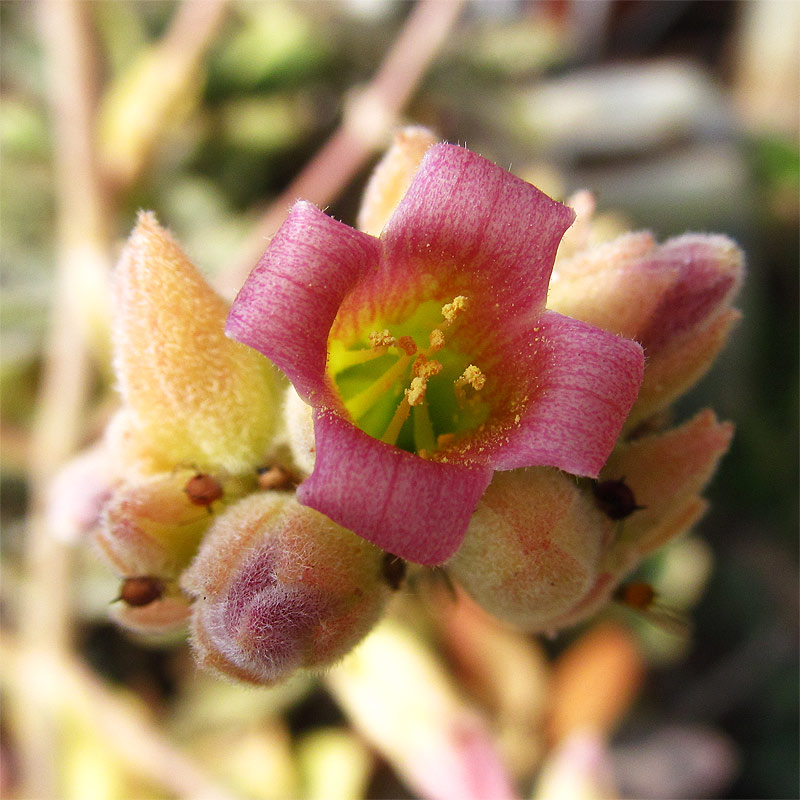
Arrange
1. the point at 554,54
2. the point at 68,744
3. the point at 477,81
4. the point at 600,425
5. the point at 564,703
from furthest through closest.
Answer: the point at 554,54
the point at 477,81
the point at 564,703
the point at 68,744
the point at 600,425

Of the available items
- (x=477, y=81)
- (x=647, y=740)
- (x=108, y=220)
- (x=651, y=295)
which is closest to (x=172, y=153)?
(x=108, y=220)

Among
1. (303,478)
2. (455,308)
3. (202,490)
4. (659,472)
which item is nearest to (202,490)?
(202,490)

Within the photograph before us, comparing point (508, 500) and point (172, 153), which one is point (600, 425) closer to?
point (508, 500)

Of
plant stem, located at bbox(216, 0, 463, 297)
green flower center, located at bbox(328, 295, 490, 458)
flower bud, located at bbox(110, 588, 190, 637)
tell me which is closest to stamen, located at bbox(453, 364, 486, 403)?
green flower center, located at bbox(328, 295, 490, 458)

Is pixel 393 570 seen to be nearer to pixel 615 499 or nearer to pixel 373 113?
pixel 615 499

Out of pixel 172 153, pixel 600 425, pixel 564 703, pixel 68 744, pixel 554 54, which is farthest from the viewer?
pixel 554 54

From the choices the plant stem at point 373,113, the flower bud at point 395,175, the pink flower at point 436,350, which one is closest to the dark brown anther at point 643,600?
the pink flower at point 436,350

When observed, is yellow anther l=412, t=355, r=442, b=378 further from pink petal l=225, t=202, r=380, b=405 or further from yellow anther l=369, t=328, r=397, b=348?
pink petal l=225, t=202, r=380, b=405
